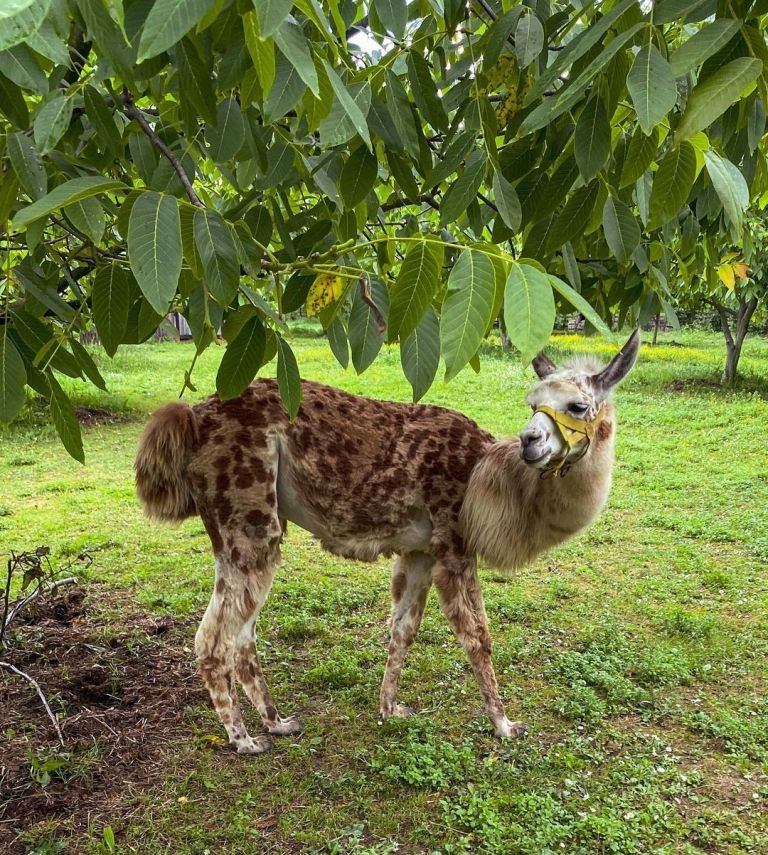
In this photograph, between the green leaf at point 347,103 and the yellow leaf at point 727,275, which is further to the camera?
the yellow leaf at point 727,275

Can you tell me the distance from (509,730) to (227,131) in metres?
3.20

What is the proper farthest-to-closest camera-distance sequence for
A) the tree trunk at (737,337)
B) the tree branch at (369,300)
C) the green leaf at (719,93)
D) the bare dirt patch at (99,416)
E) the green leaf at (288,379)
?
the tree trunk at (737,337)
the bare dirt patch at (99,416)
the tree branch at (369,300)
the green leaf at (288,379)
the green leaf at (719,93)

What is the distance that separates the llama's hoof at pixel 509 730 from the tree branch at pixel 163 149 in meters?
3.11

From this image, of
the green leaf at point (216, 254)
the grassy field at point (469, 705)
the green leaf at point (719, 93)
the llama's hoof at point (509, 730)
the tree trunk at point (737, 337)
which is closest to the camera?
the green leaf at point (719, 93)

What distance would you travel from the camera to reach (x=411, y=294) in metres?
1.38

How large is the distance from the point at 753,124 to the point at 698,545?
5773 mm

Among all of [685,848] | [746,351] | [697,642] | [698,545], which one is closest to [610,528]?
[698,545]

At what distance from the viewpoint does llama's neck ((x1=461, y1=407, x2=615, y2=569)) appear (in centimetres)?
367

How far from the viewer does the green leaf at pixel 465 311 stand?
3.81 ft

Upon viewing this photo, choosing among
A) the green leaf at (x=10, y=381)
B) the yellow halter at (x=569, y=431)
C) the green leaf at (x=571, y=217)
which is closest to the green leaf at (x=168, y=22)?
the green leaf at (x=10, y=381)

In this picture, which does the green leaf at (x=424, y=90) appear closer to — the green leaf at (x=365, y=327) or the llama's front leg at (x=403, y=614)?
the green leaf at (x=365, y=327)

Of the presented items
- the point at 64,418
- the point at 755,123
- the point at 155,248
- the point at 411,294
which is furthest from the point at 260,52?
the point at 755,123

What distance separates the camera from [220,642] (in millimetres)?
3574

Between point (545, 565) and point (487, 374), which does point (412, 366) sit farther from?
point (487, 374)
